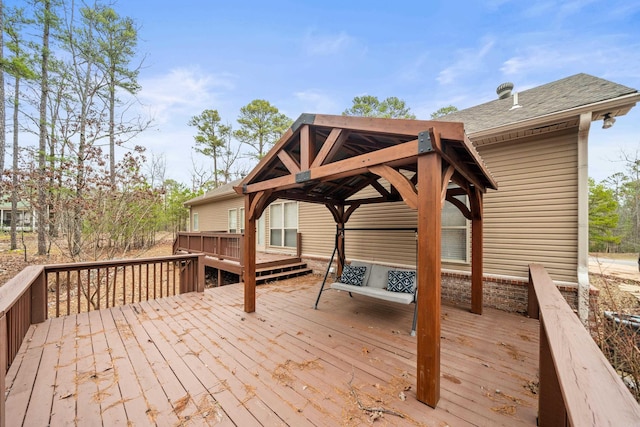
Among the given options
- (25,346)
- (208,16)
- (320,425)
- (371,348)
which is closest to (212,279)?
(25,346)

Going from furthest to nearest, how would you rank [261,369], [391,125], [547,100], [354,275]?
[354,275]
[547,100]
[261,369]
[391,125]

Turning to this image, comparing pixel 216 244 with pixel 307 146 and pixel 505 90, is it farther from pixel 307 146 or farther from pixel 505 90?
pixel 505 90

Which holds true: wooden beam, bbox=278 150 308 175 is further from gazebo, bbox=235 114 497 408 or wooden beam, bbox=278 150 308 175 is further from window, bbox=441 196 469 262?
window, bbox=441 196 469 262

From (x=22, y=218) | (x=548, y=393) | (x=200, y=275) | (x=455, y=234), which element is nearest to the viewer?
(x=548, y=393)

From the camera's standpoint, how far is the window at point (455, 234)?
16.0ft

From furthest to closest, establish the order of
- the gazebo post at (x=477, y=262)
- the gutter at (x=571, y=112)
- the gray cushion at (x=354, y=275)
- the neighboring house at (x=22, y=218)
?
1. the neighboring house at (x=22, y=218)
2. the gray cushion at (x=354, y=275)
3. the gazebo post at (x=477, y=262)
4. the gutter at (x=571, y=112)

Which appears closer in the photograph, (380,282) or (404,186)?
(404,186)

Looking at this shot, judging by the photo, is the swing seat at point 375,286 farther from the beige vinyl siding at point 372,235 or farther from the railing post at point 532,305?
the railing post at point 532,305

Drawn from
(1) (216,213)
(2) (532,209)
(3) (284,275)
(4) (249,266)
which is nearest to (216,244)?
(3) (284,275)

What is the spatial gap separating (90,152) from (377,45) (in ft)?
34.1

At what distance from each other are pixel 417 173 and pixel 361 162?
22.3 inches

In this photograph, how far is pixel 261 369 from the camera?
2.57 meters

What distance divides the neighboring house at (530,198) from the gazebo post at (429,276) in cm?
300

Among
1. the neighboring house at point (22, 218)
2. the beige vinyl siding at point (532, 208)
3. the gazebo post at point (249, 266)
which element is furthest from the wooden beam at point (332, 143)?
the neighboring house at point (22, 218)
